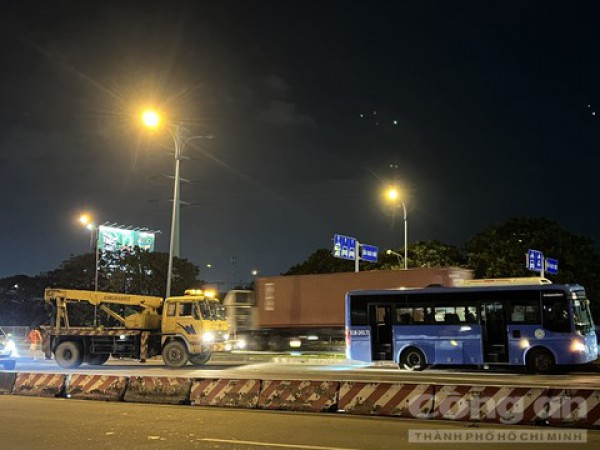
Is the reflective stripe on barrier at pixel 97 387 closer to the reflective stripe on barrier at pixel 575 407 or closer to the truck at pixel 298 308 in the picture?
the reflective stripe on barrier at pixel 575 407

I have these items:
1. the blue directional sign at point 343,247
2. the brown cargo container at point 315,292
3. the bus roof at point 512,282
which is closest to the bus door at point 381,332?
the bus roof at point 512,282

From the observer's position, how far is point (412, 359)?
22234mm

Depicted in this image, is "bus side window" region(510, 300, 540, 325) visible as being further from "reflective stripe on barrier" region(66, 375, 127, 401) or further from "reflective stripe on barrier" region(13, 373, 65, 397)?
"reflective stripe on barrier" region(13, 373, 65, 397)

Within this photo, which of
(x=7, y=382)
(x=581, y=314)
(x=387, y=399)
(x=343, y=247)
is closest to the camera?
(x=387, y=399)

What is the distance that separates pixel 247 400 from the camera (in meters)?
12.8

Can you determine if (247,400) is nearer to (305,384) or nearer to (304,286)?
(305,384)

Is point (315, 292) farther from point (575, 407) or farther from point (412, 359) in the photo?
point (575, 407)

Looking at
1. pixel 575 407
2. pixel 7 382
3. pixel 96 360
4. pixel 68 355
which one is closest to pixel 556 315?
pixel 575 407

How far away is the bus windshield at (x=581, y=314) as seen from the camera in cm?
2031

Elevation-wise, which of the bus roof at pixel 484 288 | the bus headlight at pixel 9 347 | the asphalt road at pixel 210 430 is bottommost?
the asphalt road at pixel 210 430

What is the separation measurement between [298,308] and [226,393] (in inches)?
751

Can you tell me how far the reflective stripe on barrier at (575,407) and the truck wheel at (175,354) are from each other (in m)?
16.4

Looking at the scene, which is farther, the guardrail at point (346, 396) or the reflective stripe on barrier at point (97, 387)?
the reflective stripe on barrier at point (97, 387)

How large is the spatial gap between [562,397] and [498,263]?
39.8 meters
